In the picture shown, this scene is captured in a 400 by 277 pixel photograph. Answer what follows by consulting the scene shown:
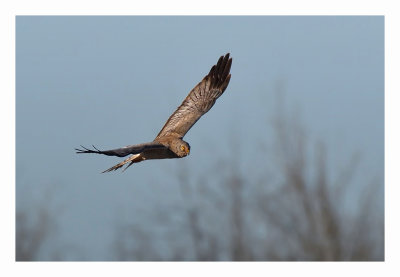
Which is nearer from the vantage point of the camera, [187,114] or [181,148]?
[181,148]

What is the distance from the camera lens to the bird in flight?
8.92m

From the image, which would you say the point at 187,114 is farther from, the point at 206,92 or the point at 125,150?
the point at 125,150

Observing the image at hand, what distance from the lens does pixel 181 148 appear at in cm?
885

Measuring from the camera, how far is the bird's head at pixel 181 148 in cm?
883

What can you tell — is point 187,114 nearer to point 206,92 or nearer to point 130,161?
point 206,92

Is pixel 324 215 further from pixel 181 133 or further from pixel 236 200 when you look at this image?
pixel 181 133

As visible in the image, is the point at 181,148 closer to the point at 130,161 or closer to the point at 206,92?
the point at 130,161

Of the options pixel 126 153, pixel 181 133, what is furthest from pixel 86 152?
pixel 181 133

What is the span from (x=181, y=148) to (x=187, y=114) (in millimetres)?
1340

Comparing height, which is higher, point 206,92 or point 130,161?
point 206,92

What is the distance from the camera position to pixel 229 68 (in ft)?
34.3

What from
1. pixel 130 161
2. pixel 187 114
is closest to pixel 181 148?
pixel 130 161

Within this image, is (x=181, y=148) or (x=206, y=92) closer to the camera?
(x=181, y=148)

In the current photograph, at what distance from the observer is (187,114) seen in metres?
10.1
